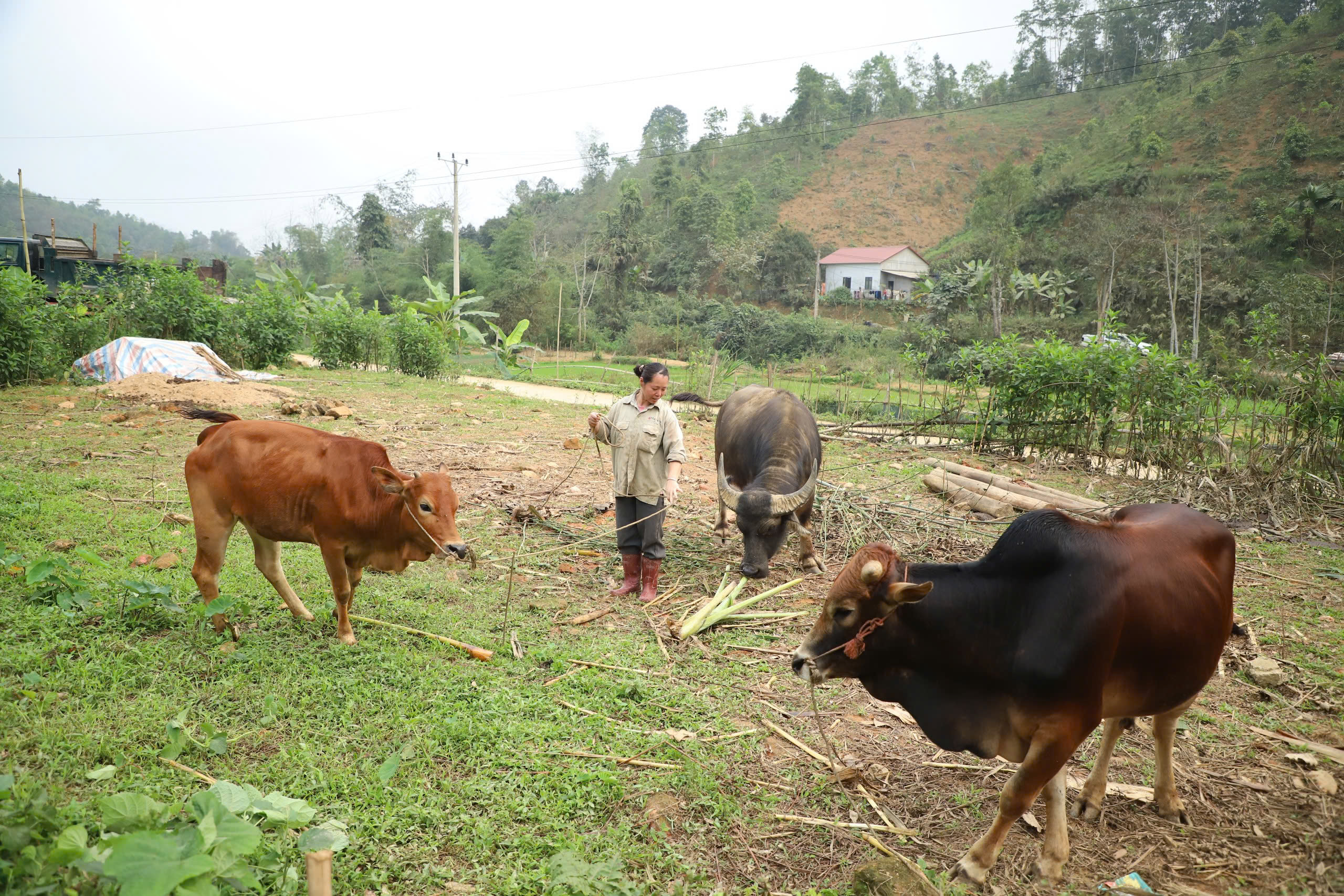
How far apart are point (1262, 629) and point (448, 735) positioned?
243 inches

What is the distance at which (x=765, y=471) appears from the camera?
7.43 meters

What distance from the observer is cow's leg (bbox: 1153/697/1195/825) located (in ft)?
12.3

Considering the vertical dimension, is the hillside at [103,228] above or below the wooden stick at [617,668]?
above

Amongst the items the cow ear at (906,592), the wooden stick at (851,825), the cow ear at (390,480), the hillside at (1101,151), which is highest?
the hillside at (1101,151)

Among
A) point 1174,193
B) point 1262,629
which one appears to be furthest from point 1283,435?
point 1174,193

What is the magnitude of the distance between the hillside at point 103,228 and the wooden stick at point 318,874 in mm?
63362

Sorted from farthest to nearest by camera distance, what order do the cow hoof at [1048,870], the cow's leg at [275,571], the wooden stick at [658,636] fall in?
1. the wooden stick at [658,636]
2. the cow's leg at [275,571]
3. the cow hoof at [1048,870]

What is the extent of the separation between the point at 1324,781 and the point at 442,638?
5.08m

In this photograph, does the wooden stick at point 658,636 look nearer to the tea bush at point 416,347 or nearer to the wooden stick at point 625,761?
the wooden stick at point 625,761

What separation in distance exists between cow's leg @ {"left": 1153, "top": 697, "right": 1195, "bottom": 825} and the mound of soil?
46.5ft

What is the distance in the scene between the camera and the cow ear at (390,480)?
4.88 meters

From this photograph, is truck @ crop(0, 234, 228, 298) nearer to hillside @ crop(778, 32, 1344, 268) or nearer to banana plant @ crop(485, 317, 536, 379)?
Answer: banana plant @ crop(485, 317, 536, 379)

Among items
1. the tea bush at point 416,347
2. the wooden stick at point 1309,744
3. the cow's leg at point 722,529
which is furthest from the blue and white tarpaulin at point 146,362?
the wooden stick at point 1309,744

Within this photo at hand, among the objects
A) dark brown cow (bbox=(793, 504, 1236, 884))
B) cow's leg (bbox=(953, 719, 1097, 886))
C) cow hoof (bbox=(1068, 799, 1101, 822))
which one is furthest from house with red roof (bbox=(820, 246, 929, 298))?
cow's leg (bbox=(953, 719, 1097, 886))
